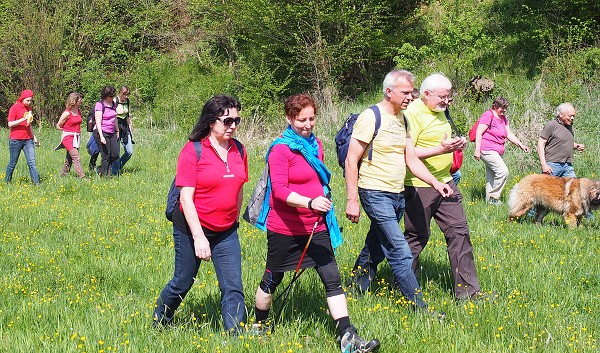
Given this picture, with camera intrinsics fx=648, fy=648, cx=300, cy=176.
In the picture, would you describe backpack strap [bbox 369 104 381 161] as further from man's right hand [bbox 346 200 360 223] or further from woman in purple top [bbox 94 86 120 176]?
woman in purple top [bbox 94 86 120 176]

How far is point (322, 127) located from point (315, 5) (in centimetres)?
640

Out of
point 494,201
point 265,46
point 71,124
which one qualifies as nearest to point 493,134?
point 494,201

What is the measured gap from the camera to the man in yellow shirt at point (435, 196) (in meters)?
5.70

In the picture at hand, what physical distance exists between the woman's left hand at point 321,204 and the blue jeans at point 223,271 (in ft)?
2.52

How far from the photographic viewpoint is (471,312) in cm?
506

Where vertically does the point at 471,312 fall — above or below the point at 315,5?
below

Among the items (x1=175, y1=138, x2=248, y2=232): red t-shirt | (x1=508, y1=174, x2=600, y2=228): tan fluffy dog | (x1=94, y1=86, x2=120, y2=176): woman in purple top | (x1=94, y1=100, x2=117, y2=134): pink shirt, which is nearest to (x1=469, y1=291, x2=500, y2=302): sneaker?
(x1=175, y1=138, x2=248, y2=232): red t-shirt

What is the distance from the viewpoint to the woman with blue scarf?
466 centimetres

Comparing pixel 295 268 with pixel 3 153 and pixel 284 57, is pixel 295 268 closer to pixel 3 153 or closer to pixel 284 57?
pixel 3 153

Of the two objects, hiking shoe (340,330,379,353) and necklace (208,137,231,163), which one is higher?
necklace (208,137,231,163)

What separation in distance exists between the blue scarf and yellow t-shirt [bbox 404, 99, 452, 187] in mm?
1205

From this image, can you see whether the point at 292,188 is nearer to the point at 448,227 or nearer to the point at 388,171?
the point at 388,171

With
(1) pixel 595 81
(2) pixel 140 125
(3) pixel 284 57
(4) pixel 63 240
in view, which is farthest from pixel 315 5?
(4) pixel 63 240

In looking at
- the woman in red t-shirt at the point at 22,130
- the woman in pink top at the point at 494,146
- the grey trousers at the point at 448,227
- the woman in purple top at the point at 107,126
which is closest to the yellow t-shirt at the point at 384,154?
the grey trousers at the point at 448,227
